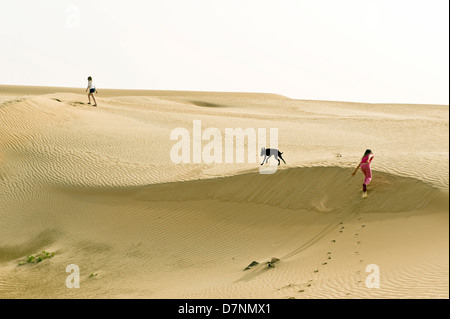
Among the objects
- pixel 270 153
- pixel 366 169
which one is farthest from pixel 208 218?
pixel 366 169

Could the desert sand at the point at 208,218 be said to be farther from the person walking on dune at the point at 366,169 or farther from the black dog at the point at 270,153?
the black dog at the point at 270,153

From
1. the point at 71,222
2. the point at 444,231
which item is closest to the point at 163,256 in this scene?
the point at 71,222

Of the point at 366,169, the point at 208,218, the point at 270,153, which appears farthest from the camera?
the point at 270,153

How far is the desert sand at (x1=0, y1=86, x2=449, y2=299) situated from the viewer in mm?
11891

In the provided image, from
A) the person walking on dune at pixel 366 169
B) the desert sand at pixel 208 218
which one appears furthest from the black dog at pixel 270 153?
the person walking on dune at pixel 366 169

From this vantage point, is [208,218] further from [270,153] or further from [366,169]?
[366,169]

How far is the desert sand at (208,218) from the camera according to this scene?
11.9 metres

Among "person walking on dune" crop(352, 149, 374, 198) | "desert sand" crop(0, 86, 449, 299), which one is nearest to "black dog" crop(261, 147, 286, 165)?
"desert sand" crop(0, 86, 449, 299)

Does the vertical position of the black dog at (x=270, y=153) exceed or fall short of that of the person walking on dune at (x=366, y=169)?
it exceeds it

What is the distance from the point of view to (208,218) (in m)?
17.1

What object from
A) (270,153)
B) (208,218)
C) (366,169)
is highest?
(270,153)

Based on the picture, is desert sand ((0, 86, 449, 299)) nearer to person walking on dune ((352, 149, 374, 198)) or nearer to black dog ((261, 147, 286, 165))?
person walking on dune ((352, 149, 374, 198))

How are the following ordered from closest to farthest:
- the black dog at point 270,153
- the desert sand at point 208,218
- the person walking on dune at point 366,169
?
the desert sand at point 208,218
the person walking on dune at point 366,169
the black dog at point 270,153

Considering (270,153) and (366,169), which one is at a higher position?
(270,153)
